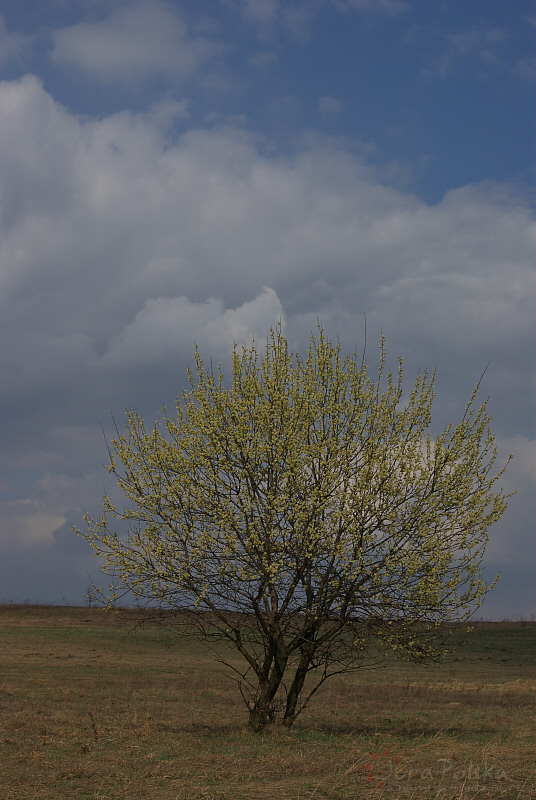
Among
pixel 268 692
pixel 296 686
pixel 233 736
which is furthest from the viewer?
pixel 296 686

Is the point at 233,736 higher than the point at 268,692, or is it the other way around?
the point at 268,692

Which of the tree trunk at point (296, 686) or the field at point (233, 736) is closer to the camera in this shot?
the field at point (233, 736)

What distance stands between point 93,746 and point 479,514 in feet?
35.9

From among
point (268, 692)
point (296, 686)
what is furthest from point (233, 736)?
point (296, 686)

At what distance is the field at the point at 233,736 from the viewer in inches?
466

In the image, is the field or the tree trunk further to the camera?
the tree trunk

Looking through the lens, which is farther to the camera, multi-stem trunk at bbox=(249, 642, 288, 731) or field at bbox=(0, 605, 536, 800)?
multi-stem trunk at bbox=(249, 642, 288, 731)

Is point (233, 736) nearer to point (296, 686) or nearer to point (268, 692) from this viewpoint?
point (268, 692)

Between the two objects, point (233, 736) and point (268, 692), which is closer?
point (233, 736)

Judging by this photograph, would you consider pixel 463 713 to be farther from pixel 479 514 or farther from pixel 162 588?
pixel 162 588

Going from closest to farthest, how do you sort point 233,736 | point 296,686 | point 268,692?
point 233,736 < point 268,692 < point 296,686

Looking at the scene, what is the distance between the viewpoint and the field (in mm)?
11828

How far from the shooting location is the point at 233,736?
17547 millimetres

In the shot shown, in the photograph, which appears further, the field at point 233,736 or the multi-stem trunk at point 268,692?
the multi-stem trunk at point 268,692
